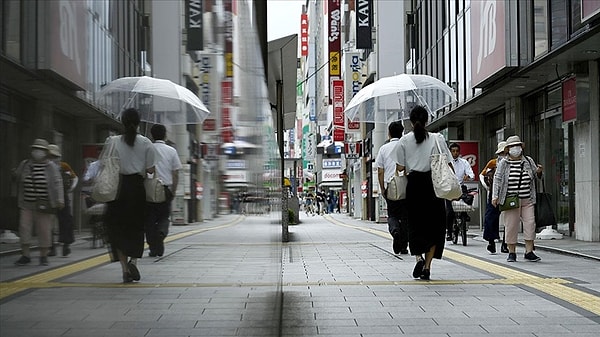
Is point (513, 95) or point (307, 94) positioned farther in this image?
point (307, 94)

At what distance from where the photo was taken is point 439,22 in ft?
76.2

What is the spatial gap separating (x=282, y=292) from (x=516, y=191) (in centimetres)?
403

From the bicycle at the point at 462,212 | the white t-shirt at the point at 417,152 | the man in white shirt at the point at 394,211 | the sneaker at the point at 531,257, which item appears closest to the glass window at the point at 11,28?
the white t-shirt at the point at 417,152

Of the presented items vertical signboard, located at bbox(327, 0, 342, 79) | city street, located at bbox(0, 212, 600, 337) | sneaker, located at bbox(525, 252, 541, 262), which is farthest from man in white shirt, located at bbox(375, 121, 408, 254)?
vertical signboard, located at bbox(327, 0, 342, 79)

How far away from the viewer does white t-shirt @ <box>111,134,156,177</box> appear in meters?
1.13

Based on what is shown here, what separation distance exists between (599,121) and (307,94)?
8511cm

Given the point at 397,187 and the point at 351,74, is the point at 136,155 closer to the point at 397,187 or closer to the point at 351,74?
the point at 397,187

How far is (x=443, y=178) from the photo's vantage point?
6645 mm

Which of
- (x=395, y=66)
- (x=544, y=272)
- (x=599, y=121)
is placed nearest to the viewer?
(x=544, y=272)

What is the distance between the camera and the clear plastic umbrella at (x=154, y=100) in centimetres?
104

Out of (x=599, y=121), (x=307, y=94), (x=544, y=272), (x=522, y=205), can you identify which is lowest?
(x=544, y=272)

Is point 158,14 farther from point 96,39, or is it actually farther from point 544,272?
point 544,272

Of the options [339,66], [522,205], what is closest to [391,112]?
[522,205]

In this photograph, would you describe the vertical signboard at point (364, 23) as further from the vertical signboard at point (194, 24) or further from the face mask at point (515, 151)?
the vertical signboard at point (194, 24)
